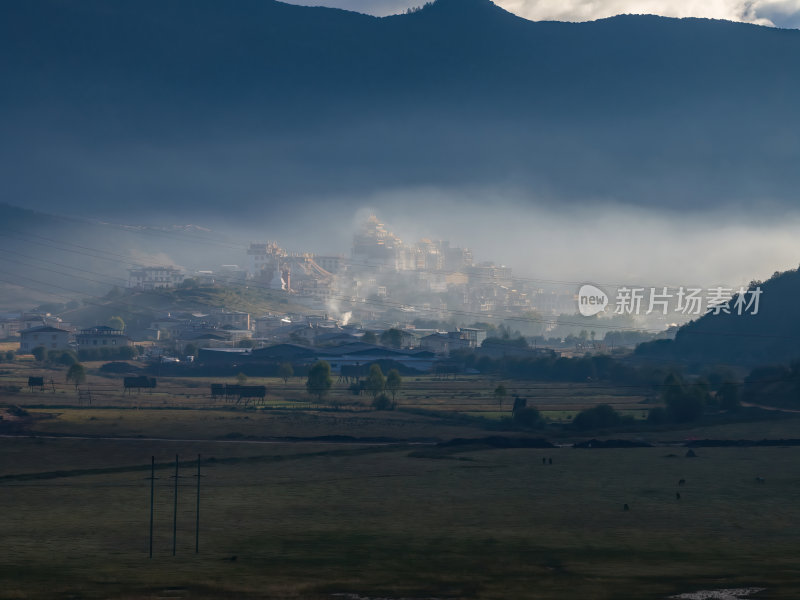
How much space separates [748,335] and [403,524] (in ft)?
370

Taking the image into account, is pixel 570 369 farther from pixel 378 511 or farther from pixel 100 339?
pixel 378 511

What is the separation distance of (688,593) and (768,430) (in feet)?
162

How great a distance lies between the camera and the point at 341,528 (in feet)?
141

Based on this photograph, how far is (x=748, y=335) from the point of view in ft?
473

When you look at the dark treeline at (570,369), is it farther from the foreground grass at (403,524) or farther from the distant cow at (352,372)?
the foreground grass at (403,524)

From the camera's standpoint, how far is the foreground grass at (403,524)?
32.9 meters

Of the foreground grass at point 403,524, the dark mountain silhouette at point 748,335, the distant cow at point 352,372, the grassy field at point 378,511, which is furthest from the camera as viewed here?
the dark mountain silhouette at point 748,335

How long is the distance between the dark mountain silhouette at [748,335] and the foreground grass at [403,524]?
2945 inches

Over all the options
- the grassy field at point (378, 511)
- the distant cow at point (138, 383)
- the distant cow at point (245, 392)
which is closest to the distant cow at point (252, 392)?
the distant cow at point (245, 392)

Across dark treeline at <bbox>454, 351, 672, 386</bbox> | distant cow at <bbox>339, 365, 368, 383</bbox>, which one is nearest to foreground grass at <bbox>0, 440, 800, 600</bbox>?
dark treeline at <bbox>454, 351, 672, 386</bbox>

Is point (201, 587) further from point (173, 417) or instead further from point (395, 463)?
point (173, 417)

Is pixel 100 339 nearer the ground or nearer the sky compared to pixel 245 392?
nearer the sky

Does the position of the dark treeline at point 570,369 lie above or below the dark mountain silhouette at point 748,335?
below

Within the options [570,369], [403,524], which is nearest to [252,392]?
[570,369]
